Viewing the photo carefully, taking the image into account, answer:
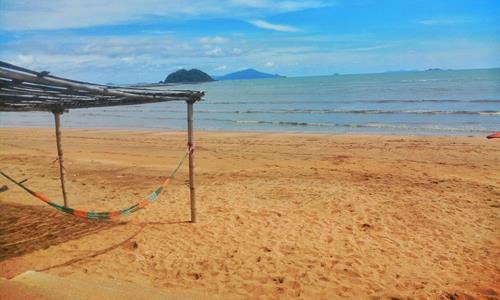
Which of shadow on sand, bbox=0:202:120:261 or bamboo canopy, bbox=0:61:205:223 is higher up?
bamboo canopy, bbox=0:61:205:223

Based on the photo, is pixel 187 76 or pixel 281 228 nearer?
pixel 281 228

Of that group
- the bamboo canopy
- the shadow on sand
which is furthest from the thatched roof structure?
the shadow on sand

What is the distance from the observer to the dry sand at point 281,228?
16.9 feet

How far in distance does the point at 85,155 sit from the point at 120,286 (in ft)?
35.2

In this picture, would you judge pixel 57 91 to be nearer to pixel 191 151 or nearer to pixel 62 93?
pixel 62 93

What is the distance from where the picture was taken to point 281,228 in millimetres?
6875

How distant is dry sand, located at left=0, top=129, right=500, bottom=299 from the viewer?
16.9ft

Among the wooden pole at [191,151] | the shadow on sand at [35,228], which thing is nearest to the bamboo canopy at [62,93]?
the wooden pole at [191,151]

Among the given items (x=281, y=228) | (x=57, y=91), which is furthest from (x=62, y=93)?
(x=281, y=228)

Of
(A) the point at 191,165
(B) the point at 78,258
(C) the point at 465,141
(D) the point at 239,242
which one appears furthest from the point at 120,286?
(C) the point at 465,141

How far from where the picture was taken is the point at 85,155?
47.8 ft

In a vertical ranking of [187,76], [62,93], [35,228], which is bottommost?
[35,228]

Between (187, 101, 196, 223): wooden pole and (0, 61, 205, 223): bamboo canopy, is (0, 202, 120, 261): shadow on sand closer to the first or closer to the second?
(0, 61, 205, 223): bamboo canopy

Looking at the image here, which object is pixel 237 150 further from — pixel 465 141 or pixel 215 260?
pixel 215 260
